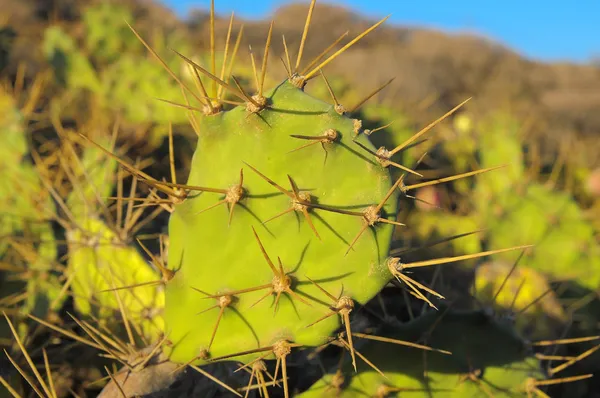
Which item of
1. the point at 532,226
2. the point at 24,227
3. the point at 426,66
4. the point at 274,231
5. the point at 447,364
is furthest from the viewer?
the point at 426,66

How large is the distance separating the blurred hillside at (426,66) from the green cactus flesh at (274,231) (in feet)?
12.2

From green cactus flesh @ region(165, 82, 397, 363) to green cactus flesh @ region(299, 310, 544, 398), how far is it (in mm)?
285

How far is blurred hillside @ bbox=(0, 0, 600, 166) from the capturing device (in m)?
6.77

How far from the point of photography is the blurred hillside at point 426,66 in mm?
6766

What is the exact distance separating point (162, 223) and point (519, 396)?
157 cm

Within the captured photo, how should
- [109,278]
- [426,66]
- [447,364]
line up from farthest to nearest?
[426,66] < [109,278] < [447,364]

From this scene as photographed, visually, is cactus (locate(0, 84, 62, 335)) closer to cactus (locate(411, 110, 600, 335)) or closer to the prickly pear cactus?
the prickly pear cactus

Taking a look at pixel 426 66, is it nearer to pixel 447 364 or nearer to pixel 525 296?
pixel 525 296

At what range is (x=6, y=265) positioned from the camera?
6.23 ft

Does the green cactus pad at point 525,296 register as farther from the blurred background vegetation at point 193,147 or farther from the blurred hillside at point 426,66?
the blurred hillside at point 426,66

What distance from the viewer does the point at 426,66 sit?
934cm

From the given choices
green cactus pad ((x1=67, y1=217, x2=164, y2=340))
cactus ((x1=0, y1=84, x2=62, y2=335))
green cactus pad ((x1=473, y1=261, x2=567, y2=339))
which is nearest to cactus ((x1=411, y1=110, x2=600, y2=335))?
green cactus pad ((x1=473, y1=261, x2=567, y2=339))

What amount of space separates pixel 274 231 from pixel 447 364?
587mm

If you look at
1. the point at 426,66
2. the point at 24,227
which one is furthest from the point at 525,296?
the point at 426,66
